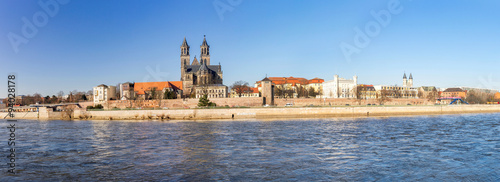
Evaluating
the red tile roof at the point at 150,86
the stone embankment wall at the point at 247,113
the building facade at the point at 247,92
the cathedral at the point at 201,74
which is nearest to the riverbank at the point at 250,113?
the stone embankment wall at the point at 247,113

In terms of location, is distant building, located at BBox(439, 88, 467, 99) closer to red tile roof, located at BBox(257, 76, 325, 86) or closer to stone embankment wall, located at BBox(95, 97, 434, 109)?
red tile roof, located at BBox(257, 76, 325, 86)

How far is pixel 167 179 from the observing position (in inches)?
495

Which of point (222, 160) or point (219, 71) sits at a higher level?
point (219, 71)

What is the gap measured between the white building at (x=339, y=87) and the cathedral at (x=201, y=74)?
118 ft

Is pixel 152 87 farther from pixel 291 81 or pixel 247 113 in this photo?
pixel 247 113

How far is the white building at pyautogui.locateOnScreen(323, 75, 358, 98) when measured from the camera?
122562 mm

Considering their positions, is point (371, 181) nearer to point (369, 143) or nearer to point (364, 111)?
point (369, 143)

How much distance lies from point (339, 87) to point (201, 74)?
151 ft

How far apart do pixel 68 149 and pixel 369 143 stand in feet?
54.4

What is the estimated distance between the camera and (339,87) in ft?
408

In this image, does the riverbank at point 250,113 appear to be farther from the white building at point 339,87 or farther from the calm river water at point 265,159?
the white building at point 339,87

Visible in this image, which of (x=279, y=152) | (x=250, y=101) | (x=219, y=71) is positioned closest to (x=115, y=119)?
(x=250, y=101)

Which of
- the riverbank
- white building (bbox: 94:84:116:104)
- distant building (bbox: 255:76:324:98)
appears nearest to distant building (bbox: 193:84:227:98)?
distant building (bbox: 255:76:324:98)

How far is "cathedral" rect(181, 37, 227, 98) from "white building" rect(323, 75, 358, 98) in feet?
118
